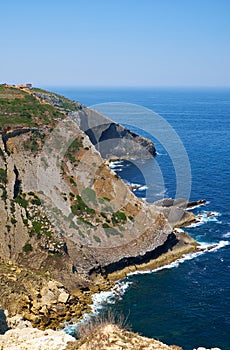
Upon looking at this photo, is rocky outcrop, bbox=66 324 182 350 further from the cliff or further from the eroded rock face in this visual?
the cliff

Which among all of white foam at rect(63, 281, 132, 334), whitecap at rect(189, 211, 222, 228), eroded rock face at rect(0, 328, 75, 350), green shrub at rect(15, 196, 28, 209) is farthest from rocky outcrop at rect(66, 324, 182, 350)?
whitecap at rect(189, 211, 222, 228)

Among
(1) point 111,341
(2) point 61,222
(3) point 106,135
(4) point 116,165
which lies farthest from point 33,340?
(3) point 106,135

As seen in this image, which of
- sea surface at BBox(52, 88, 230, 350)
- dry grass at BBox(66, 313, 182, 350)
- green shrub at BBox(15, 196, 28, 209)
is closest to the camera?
dry grass at BBox(66, 313, 182, 350)

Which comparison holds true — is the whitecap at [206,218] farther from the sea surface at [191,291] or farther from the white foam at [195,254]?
the white foam at [195,254]

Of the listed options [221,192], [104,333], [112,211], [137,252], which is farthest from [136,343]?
[221,192]

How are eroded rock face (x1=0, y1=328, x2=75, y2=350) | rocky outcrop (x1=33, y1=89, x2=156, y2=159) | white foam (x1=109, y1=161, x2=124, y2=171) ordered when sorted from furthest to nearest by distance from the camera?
rocky outcrop (x1=33, y1=89, x2=156, y2=159) → white foam (x1=109, y1=161, x2=124, y2=171) → eroded rock face (x1=0, y1=328, x2=75, y2=350)

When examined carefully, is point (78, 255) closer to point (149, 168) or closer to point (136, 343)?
point (136, 343)

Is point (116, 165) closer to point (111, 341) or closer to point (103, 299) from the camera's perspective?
point (103, 299)

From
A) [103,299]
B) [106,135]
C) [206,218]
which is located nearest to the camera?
[103,299]

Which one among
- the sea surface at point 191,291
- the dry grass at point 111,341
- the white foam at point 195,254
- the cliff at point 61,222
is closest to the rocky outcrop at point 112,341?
the dry grass at point 111,341
